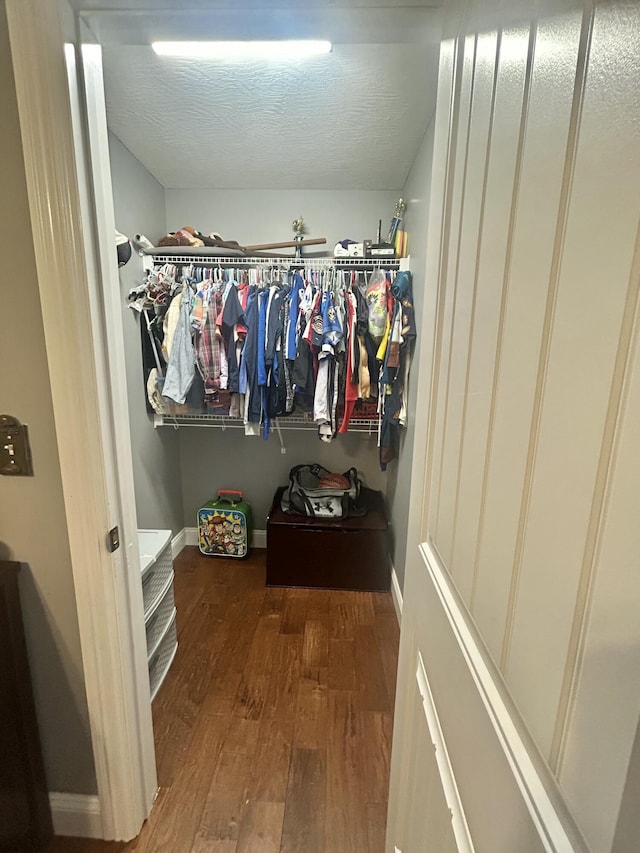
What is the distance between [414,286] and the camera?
2.01m

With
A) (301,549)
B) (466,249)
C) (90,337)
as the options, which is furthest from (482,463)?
(301,549)

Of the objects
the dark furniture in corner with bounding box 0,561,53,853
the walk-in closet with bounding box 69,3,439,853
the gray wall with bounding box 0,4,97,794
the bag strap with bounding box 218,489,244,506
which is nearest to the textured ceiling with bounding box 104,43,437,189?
the walk-in closet with bounding box 69,3,439,853

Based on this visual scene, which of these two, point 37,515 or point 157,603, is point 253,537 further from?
point 37,515

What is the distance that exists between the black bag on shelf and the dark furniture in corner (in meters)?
1.53

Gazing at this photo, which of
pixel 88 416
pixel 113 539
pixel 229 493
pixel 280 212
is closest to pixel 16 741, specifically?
pixel 113 539

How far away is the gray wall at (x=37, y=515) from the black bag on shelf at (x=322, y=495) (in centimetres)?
147

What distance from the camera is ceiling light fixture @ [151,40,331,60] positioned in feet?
4.37

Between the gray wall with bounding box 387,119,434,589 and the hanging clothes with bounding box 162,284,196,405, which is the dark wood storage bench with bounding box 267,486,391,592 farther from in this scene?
the hanging clothes with bounding box 162,284,196,405

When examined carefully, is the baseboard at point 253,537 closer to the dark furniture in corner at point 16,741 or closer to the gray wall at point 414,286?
the gray wall at point 414,286

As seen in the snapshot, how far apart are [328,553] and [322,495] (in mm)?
353

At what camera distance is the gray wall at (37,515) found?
823 millimetres

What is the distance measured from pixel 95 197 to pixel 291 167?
Result: 1685 mm

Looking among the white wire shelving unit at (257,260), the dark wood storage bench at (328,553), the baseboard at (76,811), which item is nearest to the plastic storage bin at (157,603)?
the baseboard at (76,811)

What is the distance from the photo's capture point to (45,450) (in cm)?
93
